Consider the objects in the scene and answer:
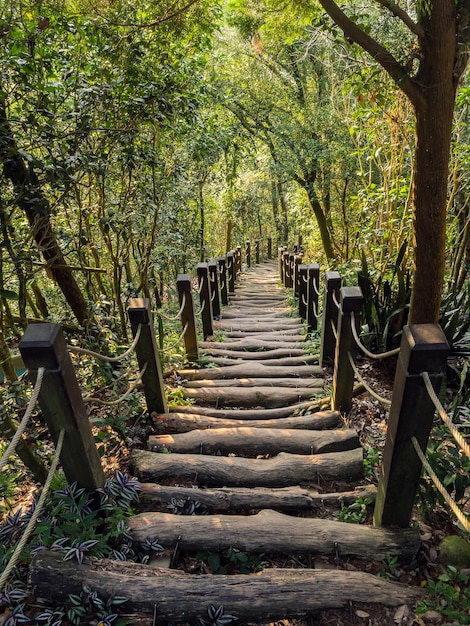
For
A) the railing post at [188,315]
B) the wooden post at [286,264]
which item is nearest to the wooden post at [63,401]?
the railing post at [188,315]

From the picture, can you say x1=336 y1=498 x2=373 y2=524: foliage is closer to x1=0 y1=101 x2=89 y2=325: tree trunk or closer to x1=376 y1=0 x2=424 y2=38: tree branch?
x1=0 y1=101 x2=89 y2=325: tree trunk

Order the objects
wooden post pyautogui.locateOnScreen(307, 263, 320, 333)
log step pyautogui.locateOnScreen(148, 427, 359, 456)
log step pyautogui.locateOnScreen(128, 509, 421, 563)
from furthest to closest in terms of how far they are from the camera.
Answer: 1. wooden post pyautogui.locateOnScreen(307, 263, 320, 333)
2. log step pyautogui.locateOnScreen(148, 427, 359, 456)
3. log step pyautogui.locateOnScreen(128, 509, 421, 563)

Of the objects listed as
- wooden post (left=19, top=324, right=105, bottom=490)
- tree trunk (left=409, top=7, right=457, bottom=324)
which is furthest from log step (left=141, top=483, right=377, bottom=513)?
tree trunk (left=409, top=7, right=457, bottom=324)

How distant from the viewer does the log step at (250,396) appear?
3.88m

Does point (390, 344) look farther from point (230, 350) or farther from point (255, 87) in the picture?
point (255, 87)

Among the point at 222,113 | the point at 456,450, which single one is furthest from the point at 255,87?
the point at 456,450

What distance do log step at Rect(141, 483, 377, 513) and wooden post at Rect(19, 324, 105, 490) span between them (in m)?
0.47

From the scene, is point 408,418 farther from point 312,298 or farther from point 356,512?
point 312,298

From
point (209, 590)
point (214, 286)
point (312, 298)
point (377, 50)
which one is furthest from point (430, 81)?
point (214, 286)

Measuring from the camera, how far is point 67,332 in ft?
13.3

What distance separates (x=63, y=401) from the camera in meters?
1.93

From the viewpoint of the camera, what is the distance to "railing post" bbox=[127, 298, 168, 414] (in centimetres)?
308

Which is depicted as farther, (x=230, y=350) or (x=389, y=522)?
(x=230, y=350)

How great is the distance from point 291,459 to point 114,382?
1.49m
